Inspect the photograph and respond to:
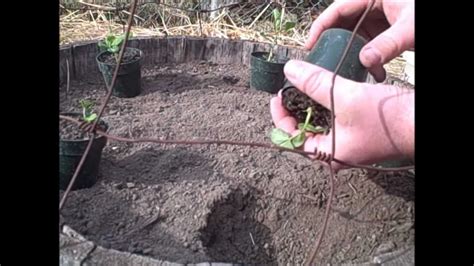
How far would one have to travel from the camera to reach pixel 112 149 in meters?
1.57

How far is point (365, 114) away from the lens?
3.65ft

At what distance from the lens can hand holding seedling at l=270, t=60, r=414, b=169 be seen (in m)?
1.10

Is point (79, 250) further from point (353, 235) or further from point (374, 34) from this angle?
point (374, 34)

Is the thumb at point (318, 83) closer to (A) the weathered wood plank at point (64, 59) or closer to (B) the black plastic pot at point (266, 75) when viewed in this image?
(B) the black plastic pot at point (266, 75)

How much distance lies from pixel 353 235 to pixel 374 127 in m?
0.33

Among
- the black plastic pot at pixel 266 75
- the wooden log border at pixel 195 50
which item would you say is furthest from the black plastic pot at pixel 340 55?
the wooden log border at pixel 195 50

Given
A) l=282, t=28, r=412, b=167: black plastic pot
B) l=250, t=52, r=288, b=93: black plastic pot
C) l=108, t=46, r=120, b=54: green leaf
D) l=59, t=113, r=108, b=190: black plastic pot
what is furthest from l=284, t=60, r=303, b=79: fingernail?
l=108, t=46, r=120, b=54: green leaf

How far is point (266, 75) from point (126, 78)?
51cm

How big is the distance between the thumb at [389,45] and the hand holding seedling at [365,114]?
2.3 inches

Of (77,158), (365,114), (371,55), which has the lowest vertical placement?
(77,158)

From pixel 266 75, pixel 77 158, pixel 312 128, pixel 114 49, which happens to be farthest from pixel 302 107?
pixel 114 49

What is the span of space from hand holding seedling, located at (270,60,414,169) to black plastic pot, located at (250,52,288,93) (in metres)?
0.90

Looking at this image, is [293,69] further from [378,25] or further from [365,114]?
[378,25]

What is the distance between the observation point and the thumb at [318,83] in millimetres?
1113
